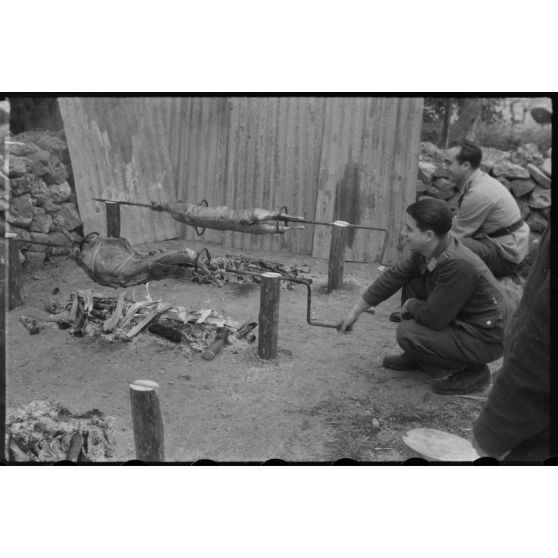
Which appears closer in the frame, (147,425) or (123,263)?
(147,425)

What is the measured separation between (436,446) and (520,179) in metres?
1.54

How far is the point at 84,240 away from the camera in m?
4.75

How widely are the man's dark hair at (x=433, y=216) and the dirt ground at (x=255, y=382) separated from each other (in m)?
0.39

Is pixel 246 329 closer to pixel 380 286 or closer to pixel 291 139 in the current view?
pixel 380 286

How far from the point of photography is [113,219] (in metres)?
4.83

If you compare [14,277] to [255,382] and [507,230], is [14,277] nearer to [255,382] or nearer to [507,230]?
[255,382]

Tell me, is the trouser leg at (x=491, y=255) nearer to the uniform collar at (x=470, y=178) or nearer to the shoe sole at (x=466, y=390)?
the uniform collar at (x=470, y=178)

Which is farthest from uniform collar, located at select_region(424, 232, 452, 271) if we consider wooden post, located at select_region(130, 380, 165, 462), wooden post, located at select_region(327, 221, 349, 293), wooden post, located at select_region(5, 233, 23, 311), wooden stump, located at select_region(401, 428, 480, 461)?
wooden post, located at select_region(5, 233, 23, 311)

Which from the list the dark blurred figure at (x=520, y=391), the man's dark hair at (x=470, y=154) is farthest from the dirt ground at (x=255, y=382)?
the dark blurred figure at (x=520, y=391)

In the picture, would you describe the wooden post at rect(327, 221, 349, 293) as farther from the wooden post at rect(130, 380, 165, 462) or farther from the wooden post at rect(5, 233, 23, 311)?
the wooden post at rect(5, 233, 23, 311)

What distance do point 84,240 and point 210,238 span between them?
28.5 inches

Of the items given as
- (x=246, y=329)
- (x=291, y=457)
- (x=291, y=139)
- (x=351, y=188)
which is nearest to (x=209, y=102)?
(x=291, y=139)

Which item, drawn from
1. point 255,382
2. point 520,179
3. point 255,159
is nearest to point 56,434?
point 255,382

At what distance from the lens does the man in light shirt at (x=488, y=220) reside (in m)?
4.54
